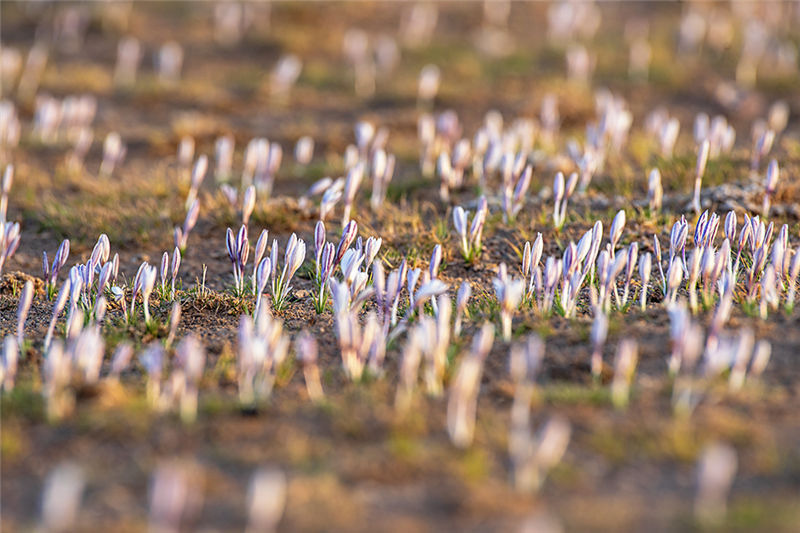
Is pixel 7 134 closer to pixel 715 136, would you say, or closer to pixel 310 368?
pixel 715 136

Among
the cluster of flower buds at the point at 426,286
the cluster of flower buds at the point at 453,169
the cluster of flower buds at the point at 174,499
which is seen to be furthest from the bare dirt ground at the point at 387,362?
the cluster of flower buds at the point at 426,286

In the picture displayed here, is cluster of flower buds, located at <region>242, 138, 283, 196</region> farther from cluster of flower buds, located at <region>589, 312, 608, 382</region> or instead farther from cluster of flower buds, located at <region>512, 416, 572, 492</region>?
cluster of flower buds, located at <region>512, 416, 572, 492</region>

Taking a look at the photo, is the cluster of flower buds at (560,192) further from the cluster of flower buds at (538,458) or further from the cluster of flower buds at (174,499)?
the cluster of flower buds at (174,499)

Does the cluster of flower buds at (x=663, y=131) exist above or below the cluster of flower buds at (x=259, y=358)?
above

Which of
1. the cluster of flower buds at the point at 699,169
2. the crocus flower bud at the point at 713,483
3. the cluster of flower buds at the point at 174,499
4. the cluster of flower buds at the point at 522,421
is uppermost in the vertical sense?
the cluster of flower buds at the point at 699,169

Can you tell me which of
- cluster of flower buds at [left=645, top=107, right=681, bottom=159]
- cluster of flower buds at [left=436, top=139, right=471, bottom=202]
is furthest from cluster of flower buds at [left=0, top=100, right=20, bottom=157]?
cluster of flower buds at [left=645, top=107, right=681, bottom=159]

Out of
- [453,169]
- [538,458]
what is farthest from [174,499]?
[453,169]
